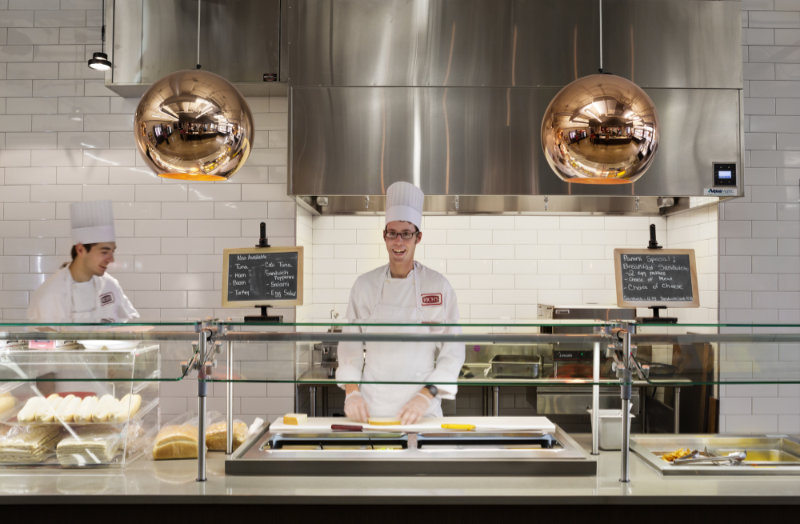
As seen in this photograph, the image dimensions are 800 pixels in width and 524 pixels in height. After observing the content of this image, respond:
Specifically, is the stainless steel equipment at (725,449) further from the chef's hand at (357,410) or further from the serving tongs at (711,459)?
the chef's hand at (357,410)

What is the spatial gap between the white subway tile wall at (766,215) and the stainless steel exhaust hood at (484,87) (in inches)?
16.5

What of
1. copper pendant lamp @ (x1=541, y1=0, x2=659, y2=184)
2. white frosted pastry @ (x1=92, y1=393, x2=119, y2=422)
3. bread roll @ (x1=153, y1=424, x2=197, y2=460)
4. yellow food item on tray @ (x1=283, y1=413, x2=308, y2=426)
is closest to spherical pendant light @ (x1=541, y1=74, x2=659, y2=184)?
copper pendant lamp @ (x1=541, y1=0, x2=659, y2=184)

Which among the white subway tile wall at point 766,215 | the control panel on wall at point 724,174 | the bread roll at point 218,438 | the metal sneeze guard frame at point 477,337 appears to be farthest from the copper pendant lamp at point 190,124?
the white subway tile wall at point 766,215

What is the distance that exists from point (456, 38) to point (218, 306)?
2.30 metres

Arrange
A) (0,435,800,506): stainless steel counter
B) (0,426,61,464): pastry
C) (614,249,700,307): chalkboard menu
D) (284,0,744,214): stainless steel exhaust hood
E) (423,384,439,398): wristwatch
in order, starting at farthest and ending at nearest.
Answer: (284,0,744,214): stainless steel exhaust hood < (614,249,700,307): chalkboard menu < (423,384,439,398): wristwatch < (0,426,61,464): pastry < (0,435,800,506): stainless steel counter

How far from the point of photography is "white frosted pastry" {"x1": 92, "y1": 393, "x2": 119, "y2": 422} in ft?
6.72

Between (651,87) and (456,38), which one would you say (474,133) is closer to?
(456,38)

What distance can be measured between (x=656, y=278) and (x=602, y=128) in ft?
3.96

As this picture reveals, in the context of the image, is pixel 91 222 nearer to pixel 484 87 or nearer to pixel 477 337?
pixel 484 87

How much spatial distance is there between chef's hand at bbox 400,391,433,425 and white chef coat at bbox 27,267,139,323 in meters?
2.13

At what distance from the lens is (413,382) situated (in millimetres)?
1855

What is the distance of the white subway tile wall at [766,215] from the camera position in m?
4.37

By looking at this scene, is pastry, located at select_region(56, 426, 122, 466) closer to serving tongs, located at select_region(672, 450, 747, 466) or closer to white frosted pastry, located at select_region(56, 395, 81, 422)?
white frosted pastry, located at select_region(56, 395, 81, 422)

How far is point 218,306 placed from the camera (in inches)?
171
